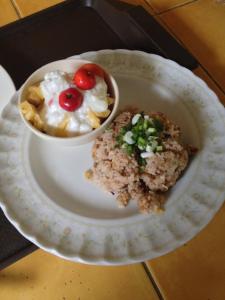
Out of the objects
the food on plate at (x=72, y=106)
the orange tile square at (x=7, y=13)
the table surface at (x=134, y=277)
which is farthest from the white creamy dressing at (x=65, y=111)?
the orange tile square at (x=7, y=13)

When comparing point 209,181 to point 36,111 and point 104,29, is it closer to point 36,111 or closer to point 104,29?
point 36,111

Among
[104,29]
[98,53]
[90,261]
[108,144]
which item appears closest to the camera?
[90,261]

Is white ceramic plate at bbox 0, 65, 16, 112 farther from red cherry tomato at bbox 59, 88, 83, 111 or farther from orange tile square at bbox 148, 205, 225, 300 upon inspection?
orange tile square at bbox 148, 205, 225, 300

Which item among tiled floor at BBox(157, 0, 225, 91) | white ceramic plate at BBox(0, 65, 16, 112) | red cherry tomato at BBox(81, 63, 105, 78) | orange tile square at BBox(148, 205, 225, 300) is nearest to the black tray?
white ceramic plate at BBox(0, 65, 16, 112)

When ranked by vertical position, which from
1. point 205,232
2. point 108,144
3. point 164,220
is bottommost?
point 205,232

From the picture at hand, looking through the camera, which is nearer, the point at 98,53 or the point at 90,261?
the point at 90,261

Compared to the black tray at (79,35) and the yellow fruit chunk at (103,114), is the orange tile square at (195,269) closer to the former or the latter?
the yellow fruit chunk at (103,114)

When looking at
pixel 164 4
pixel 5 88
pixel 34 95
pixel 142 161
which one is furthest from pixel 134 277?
pixel 164 4

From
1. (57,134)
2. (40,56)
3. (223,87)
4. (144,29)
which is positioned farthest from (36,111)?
(223,87)
